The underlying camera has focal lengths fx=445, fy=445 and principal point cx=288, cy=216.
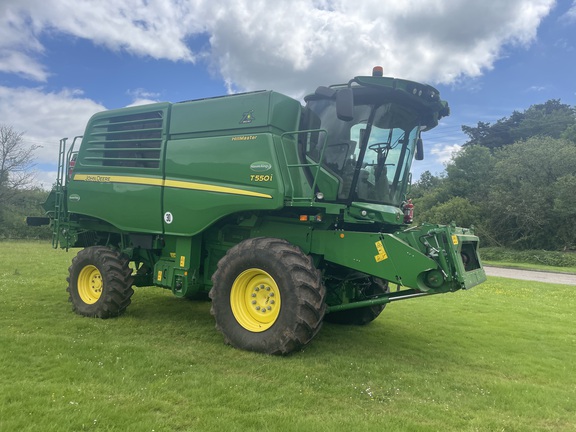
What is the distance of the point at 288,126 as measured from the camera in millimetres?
6551

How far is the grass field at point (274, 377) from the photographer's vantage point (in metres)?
3.84

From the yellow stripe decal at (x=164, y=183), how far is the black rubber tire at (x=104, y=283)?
1.26m

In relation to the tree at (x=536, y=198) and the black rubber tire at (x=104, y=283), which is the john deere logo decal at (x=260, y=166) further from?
the tree at (x=536, y=198)

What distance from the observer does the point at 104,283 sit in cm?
758

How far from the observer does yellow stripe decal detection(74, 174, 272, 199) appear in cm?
631

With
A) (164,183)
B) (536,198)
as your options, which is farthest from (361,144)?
(536,198)

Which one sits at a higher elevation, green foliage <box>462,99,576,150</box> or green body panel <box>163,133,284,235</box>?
green foliage <box>462,99,576,150</box>

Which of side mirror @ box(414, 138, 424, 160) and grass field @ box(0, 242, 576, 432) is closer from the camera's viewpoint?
grass field @ box(0, 242, 576, 432)

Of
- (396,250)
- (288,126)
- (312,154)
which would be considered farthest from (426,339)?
(288,126)

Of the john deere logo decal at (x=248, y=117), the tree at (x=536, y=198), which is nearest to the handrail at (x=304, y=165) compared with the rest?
the john deere logo decal at (x=248, y=117)

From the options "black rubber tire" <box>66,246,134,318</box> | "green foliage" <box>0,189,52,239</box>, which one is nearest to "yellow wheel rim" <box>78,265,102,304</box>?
"black rubber tire" <box>66,246,134,318</box>

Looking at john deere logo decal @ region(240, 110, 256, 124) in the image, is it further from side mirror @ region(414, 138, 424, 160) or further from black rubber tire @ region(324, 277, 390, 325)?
black rubber tire @ region(324, 277, 390, 325)

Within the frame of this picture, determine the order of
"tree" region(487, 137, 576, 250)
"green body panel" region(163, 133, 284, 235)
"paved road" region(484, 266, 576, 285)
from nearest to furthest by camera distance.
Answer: "green body panel" region(163, 133, 284, 235), "paved road" region(484, 266, 576, 285), "tree" region(487, 137, 576, 250)

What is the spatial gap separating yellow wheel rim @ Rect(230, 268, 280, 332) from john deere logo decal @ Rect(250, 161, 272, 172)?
1.38 meters
